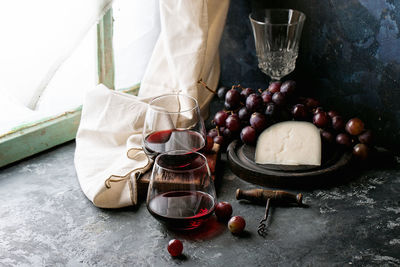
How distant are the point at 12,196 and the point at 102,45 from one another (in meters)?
0.59

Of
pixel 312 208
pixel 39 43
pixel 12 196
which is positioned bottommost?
pixel 12 196

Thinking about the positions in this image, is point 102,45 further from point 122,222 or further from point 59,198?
point 122,222

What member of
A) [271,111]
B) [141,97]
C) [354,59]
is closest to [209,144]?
[271,111]

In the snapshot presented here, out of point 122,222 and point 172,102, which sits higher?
point 172,102

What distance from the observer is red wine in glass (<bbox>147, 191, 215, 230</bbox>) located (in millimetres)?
1057

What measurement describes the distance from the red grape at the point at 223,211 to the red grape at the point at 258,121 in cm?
29

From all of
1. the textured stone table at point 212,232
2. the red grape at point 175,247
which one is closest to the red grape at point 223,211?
the textured stone table at point 212,232

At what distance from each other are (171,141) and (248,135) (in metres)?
0.27

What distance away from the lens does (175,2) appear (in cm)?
149

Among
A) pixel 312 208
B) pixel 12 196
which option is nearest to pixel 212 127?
pixel 312 208

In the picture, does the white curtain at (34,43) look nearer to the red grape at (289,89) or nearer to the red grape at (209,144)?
the red grape at (209,144)

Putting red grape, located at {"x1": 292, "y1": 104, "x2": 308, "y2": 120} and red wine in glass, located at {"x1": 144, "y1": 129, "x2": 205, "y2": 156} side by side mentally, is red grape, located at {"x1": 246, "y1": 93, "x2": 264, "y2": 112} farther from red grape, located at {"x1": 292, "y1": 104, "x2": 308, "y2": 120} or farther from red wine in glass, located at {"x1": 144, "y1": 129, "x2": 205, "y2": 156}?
red wine in glass, located at {"x1": 144, "y1": 129, "x2": 205, "y2": 156}

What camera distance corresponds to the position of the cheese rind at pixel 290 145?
4.29ft

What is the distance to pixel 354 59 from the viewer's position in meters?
1.49
